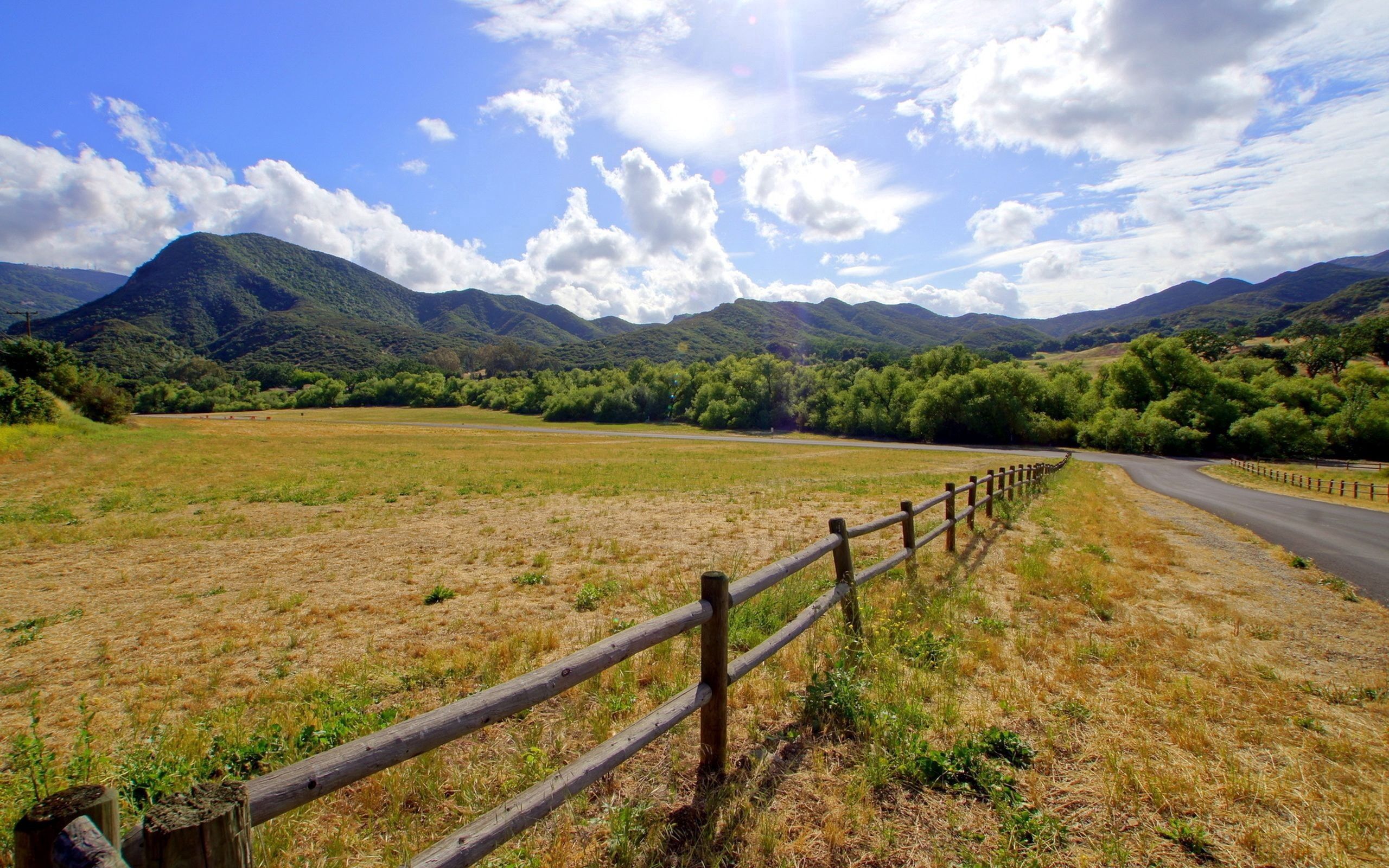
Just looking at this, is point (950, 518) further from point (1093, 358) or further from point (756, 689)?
point (1093, 358)

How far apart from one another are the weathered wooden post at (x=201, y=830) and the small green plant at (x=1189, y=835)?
4.94m

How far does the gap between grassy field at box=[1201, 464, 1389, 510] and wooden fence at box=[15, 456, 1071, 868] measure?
34.6 meters

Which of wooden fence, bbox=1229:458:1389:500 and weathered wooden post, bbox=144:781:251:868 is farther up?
weathered wooden post, bbox=144:781:251:868

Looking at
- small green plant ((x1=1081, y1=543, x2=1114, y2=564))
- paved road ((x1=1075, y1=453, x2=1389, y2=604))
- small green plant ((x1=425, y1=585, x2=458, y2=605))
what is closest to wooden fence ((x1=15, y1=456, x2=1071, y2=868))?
small green plant ((x1=425, y1=585, x2=458, y2=605))

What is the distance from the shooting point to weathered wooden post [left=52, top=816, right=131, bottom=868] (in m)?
1.48

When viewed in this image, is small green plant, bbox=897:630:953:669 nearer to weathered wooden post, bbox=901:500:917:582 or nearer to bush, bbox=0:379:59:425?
weathered wooden post, bbox=901:500:917:582

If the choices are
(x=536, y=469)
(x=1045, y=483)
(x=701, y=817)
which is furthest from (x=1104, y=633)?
(x=536, y=469)

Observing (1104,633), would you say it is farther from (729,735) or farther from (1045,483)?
(1045,483)

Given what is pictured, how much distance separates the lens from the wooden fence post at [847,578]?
21.0 ft

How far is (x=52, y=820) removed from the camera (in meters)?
1.51

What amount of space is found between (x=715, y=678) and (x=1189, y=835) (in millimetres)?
3099

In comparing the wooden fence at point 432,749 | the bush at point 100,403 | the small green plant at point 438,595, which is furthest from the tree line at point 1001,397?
the wooden fence at point 432,749

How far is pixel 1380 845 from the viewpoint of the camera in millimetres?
3551

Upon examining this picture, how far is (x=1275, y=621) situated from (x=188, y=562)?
18087 mm
